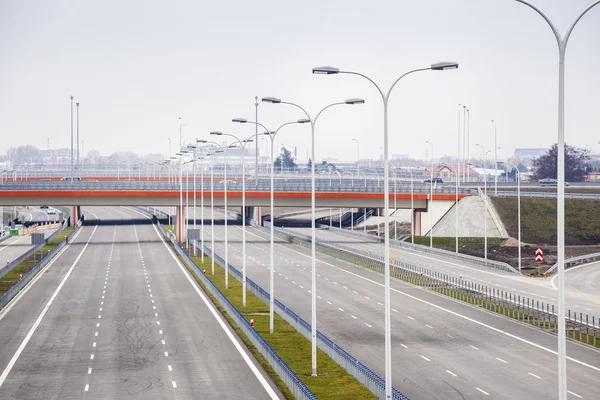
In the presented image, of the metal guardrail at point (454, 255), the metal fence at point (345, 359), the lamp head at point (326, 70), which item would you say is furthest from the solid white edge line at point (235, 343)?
the metal guardrail at point (454, 255)

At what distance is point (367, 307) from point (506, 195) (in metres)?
74.2

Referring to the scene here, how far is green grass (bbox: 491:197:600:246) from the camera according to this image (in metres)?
110

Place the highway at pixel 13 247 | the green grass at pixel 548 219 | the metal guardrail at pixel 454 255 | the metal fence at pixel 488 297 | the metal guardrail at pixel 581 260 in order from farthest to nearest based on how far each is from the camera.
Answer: the green grass at pixel 548 219, the highway at pixel 13 247, the metal guardrail at pixel 581 260, the metal guardrail at pixel 454 255, the metal fence at pixel 488 297

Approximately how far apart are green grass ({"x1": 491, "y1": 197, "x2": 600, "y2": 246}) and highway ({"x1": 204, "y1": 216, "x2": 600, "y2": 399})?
37767 mm

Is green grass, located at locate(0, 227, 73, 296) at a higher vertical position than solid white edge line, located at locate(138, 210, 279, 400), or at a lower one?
higher

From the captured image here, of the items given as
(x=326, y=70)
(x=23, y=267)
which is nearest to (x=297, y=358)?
(x=326, y=70)

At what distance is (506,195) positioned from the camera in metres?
133

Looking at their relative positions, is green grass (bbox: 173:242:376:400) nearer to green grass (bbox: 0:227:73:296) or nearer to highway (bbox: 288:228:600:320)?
highway (bbox: 288:228:600:320)

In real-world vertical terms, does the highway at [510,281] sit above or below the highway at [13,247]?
below

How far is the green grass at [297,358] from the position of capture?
124 ft

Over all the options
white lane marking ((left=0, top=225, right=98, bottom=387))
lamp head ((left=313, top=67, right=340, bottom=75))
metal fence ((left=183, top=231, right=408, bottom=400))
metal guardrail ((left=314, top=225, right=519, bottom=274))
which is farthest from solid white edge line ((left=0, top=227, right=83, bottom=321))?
metal guardrail ((left=314, top=225, right=519, bottom=274))

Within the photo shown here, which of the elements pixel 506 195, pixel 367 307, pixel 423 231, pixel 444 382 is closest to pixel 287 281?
pixel 367 307

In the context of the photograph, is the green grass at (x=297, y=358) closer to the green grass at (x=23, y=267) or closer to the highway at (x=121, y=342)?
the highway at (x=121, y=342)

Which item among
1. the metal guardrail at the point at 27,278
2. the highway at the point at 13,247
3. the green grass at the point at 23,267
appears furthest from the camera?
the highway at the point at 13,247
